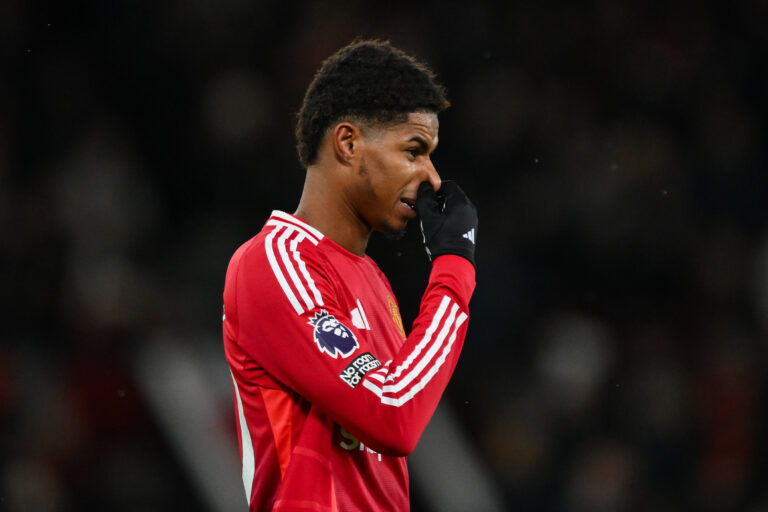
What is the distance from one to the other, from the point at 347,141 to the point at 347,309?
0.33 meters

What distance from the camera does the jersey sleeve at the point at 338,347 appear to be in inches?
54.7

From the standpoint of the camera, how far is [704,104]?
4.48 m

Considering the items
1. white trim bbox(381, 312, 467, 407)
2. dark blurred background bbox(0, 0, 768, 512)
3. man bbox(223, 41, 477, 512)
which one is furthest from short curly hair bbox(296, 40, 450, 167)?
dark blurred background bbox(0, 0, 768, 512)

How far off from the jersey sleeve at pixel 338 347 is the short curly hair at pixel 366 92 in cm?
30

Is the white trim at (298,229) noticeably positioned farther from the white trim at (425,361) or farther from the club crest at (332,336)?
the white trim at (425,361)

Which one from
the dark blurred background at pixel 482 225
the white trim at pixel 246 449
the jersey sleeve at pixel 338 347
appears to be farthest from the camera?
the dark blurred background at pixel 482 225

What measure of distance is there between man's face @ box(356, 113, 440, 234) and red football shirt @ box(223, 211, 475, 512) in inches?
5.2

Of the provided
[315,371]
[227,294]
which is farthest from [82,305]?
[315,371]

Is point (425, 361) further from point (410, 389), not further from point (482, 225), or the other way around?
point (482, 225)

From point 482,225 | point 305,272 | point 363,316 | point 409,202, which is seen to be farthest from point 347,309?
point 482,225

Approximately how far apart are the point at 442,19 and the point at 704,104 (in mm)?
1495

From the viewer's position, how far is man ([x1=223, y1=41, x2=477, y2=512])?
1.41 metres

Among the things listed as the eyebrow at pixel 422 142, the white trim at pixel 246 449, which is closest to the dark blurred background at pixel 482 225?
the white trim at pixel 246 449

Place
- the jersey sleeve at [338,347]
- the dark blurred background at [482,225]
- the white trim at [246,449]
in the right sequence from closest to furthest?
1. the jersey sleeve at [338,347]
2. the white trim at [246,449]
3. the dark blurred background at [482,225]
